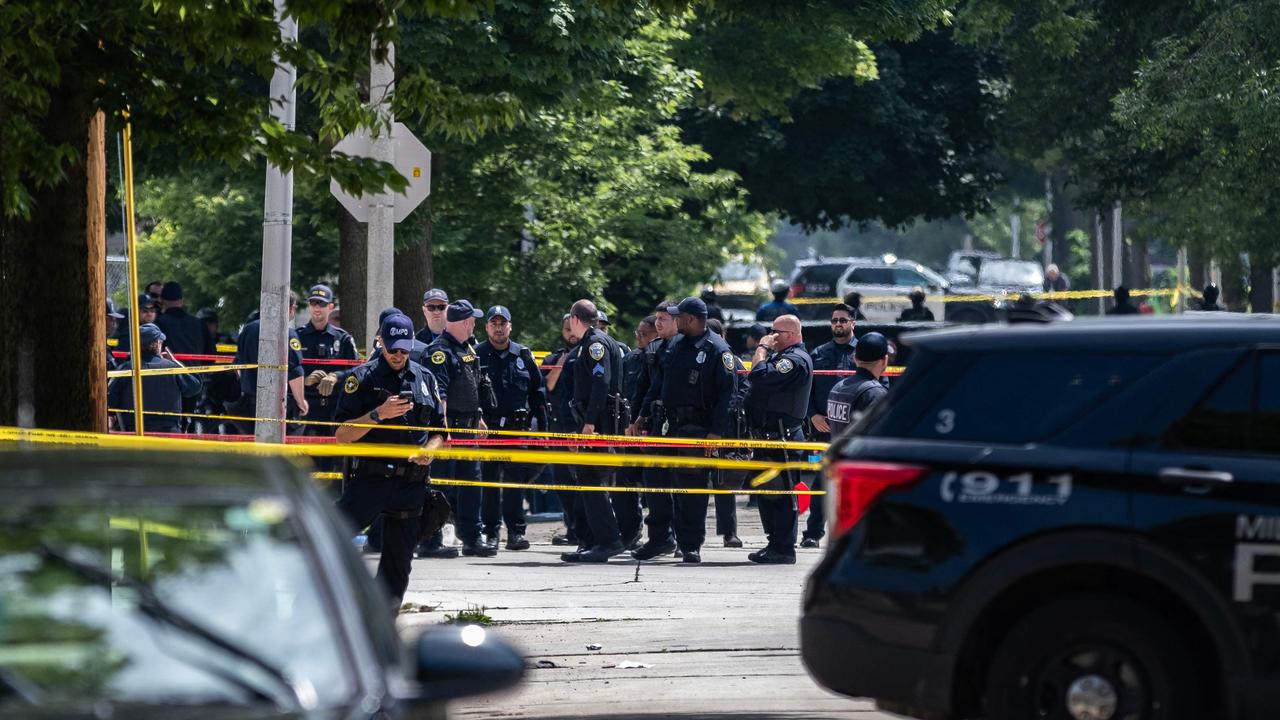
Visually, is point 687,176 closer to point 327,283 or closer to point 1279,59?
point 327,283

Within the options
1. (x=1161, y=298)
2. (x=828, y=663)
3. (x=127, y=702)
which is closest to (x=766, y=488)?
(x=828, y=663)

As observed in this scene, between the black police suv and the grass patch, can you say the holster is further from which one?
the black police suv

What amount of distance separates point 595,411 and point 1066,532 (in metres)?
8.44

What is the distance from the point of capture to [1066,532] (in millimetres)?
6504

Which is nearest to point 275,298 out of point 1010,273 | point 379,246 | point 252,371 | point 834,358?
point 379,246

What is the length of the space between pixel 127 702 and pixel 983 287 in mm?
50971

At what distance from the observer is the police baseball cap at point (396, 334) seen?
1037 centimetres

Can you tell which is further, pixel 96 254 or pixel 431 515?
pixel 431 515

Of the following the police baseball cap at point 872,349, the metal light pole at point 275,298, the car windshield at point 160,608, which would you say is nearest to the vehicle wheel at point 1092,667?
the car windshield at point 160,608

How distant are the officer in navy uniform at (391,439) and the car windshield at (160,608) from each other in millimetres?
5803

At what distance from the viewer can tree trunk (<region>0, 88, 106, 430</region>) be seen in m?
8.98

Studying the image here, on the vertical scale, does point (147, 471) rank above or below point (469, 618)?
above

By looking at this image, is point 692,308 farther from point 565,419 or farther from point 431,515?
point 431,515

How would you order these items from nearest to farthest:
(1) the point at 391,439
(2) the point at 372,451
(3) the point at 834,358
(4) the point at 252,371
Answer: (2) the point at 372,451 < (1) the point at 391,439 < (3) the point at 834,358 < (4) the point at 252,371
